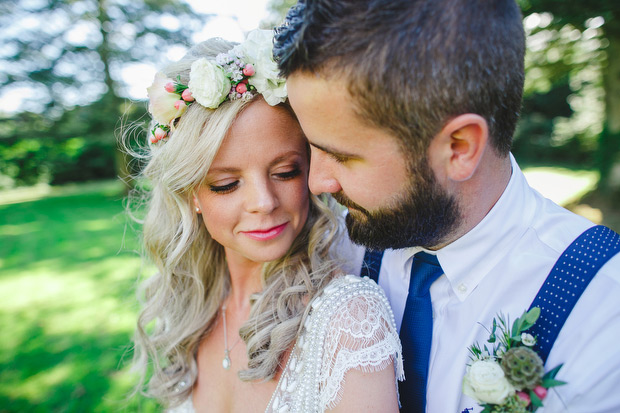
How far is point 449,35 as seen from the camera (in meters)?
1.54

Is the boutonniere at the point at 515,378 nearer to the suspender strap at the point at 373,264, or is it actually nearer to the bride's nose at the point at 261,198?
the suspender strap at the point at 373,264

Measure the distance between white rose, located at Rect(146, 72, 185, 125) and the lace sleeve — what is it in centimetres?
126

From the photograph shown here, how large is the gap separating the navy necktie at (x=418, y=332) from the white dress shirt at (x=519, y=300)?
41mm

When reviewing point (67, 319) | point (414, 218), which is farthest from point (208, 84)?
point (67, 319)

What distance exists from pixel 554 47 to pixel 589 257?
987 cm

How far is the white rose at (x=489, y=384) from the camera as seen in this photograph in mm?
1457

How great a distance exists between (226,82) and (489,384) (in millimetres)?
1691

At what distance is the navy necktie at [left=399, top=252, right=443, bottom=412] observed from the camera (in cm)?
185

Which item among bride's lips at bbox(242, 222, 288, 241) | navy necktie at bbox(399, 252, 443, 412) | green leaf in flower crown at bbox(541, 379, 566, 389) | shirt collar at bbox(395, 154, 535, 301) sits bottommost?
navy necktie at bbox(399, 252, 443, 412)

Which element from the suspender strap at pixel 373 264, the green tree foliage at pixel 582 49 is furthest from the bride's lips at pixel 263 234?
the green tree foliage at pixel 582 49

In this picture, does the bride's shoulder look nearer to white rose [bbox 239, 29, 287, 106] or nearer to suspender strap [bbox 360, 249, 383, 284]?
suspender strap [bbox 360, 249, 383, 284]

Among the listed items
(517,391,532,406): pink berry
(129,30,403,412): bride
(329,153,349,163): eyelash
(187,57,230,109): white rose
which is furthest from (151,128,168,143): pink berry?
(517,391,532,406): pink berry

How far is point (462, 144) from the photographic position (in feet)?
5.68

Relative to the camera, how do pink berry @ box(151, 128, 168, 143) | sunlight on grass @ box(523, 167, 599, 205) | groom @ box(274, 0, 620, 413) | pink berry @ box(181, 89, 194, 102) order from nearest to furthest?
1. groom @ box(274, 0, 620, 413)
2. pink berry @ box(181, 89, 194, 102)
3. pink berry @ box(151, 128, 168, 143)
4. sunlight on grass @ box(523, 167, 599, 205)
